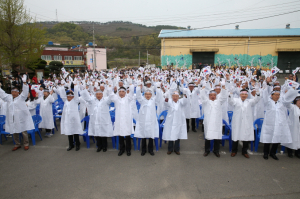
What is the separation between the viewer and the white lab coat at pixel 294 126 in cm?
458

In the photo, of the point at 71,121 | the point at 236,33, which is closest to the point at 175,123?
the point at 71,121

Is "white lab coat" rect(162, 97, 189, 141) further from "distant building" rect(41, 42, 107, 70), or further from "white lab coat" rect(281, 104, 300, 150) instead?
"distant building" rect(41, 42, 107, 70)

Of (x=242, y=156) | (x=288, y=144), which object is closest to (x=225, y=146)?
(x=242, y=156)

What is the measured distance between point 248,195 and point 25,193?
164 inches

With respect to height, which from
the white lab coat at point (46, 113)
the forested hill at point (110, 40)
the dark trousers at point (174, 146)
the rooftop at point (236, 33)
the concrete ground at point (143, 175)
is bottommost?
the concrete ground at point (143, 175)

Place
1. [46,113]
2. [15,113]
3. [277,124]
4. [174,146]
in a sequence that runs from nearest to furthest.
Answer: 1. [277,124]
2. [174,146]
3. [15,113]
4. [46,113]

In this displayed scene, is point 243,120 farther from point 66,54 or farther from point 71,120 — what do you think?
point 66,54

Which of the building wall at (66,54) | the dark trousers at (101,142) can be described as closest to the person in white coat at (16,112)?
the dark trousers at (101,142)

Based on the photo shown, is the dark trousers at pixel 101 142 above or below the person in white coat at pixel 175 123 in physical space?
below

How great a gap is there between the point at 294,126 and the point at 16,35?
54.5 feet

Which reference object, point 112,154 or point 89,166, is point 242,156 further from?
point 89,166

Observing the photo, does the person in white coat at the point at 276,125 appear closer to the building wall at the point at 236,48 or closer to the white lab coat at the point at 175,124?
the white lab coat at the point at 175,124

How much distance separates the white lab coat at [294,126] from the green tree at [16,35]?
16.2m

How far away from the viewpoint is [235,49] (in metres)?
30.0
